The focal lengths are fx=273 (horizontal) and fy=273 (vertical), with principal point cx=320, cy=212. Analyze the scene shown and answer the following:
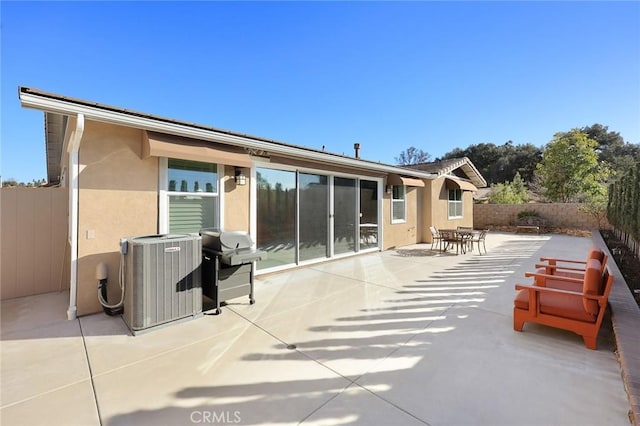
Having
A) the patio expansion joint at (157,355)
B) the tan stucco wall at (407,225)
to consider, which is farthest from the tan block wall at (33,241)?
the tan stucco wall at (407,225)

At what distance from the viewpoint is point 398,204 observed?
11.6 m

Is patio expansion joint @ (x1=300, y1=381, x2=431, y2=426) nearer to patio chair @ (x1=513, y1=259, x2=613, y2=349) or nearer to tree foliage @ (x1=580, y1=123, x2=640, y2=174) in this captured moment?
patio chair @ (x1=513, y1=259, x2=613, y2=349)

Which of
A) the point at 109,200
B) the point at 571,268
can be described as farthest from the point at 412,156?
the point at 109,200

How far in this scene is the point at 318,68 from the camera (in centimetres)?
1307

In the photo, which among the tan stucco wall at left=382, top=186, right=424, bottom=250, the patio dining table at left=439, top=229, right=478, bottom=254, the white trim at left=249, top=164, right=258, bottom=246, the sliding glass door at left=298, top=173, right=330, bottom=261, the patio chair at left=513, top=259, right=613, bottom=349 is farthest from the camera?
the tan stucco wall at left=382, top=186, right=424, bottom=250

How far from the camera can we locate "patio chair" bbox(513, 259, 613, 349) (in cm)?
342

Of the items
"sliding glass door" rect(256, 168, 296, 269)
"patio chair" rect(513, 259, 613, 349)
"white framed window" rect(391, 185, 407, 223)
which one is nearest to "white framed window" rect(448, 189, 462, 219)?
"white framed window" rect(391, 185, 407, 223)

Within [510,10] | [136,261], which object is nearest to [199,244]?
[136,261]

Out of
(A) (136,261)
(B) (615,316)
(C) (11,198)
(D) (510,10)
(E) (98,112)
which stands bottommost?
(B) (615,316)

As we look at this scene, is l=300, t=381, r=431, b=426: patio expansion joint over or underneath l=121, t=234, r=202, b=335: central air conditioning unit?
underneath

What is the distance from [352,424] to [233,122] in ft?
65.5

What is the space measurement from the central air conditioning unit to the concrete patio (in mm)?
225

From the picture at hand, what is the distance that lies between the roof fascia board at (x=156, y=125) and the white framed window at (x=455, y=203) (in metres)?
9.37

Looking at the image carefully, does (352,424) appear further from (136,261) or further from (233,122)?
(233,122)
